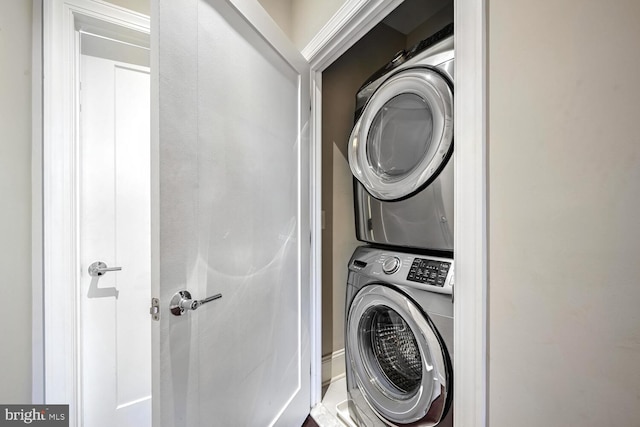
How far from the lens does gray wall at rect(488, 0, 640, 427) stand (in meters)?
0.42

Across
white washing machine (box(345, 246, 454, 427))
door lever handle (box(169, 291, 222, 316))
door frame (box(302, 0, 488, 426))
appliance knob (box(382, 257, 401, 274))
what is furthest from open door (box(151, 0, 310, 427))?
door frame (box(302, 0, 488, 426))

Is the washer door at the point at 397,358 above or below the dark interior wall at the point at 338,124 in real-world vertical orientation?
below

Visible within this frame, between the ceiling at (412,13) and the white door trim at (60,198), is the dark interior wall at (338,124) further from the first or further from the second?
the white door trim at (60,198)

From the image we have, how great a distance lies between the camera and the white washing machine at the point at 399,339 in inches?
33.9

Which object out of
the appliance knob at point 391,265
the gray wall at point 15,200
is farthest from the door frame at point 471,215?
the gray wall at point 15,200

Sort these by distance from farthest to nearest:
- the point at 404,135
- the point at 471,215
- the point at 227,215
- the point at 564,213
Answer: the point at 404,135, the point at 227,215, the point at 471,215, the point at 564,213

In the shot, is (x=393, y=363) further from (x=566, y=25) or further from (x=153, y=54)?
(x=153, y=54)

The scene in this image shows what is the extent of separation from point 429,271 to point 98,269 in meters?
1.54

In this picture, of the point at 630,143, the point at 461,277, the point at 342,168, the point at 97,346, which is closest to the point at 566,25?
the point at 630,143

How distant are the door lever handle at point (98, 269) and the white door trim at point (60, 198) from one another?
0.09 m

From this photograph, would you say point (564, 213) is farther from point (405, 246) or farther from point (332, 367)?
point (332, 367)

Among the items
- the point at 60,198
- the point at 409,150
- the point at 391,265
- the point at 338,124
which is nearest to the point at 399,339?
the point at 391,265

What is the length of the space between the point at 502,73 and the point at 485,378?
0.77 metres

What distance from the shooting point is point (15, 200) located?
36.9 inches
